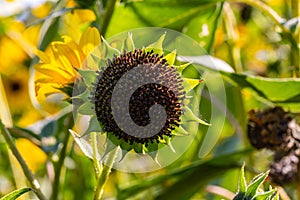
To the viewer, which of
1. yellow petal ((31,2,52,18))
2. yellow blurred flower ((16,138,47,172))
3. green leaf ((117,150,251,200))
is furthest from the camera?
yellow petal ((31,2,52,18))

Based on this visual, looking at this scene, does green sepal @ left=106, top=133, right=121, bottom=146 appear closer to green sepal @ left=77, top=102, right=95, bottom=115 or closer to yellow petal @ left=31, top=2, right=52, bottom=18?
green sepal @ left=77, top=102, right=95, bottom=115

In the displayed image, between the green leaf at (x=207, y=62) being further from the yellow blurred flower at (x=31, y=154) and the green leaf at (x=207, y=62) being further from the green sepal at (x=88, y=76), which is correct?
the yellow blurred flower at (x=31, y=154)

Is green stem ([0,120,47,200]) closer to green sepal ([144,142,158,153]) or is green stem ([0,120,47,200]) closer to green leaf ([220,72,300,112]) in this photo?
green sepal ([144,142,158,153])

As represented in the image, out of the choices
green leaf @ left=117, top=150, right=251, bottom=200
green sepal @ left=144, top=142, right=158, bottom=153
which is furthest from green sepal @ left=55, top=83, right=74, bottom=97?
green leaf @ left=117, top=150, right=251, bottom=200

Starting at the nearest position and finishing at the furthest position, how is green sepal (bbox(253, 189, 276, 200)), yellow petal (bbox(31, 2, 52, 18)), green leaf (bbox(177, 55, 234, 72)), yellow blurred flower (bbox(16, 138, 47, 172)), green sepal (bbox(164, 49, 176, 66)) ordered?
green sepal (bbox(253, 189, 276, 200)), green sepal (bbox(164, 49, 176, 66)), green leaf (bbox(177, 55, 234, 72)), yellow blurred flower (bbox(16, 138, 47, 172)), yellow petal (bbox(31, 2, 52, 18))

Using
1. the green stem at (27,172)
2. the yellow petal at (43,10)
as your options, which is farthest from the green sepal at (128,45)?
the yellow petal at (43,10)

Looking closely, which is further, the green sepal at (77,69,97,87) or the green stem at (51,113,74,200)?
the green stem at (51,113,74,200)

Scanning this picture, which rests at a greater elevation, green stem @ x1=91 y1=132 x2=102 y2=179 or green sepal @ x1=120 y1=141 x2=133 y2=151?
green sepal @ x1=120 y1=141 x2=133 y2=151

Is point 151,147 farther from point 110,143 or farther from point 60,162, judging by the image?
point 60,162

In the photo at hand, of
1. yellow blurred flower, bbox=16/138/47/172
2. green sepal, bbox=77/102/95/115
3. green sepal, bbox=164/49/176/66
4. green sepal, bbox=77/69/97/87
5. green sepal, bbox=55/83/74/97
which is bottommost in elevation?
yellow blurred flower, bbox=16/138/47/172
